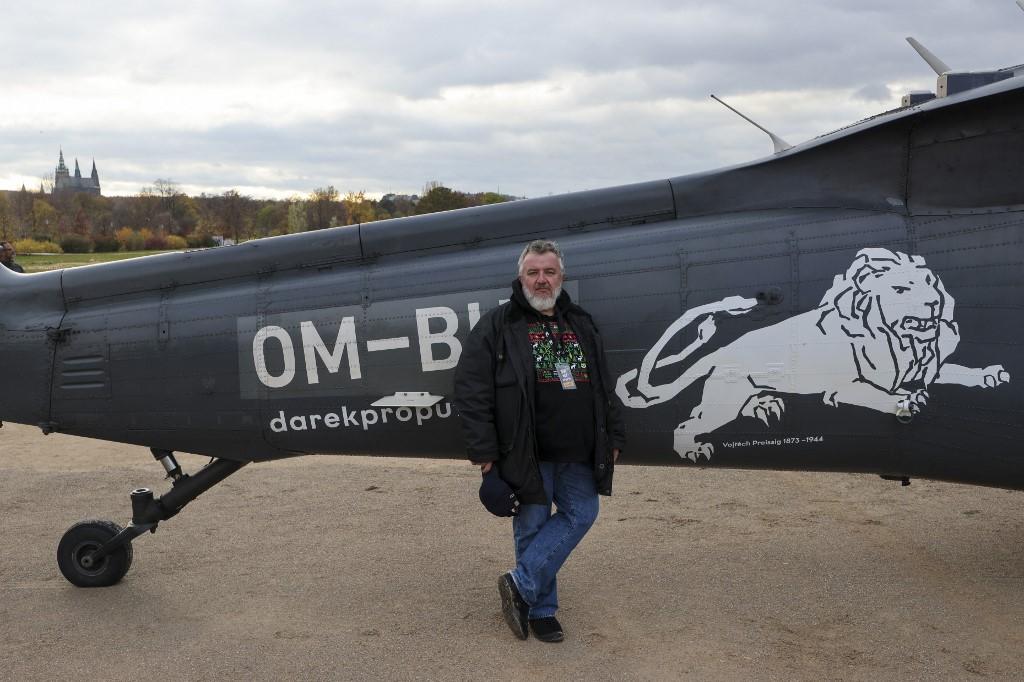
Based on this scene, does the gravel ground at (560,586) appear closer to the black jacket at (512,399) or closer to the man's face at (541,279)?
the black jacket at (512,399)

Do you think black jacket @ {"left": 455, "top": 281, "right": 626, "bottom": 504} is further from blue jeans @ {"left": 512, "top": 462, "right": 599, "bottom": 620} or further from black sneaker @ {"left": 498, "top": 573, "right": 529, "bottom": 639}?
black sneaker @ {"left": 498, "top": 573, "right": 529, "bottom": 639}

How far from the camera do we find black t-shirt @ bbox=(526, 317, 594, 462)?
4.40 metres

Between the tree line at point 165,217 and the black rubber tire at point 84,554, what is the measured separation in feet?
172

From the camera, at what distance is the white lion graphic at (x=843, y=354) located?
451 cm

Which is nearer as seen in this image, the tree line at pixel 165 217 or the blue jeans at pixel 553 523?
the blue jeans at pixel 553 523

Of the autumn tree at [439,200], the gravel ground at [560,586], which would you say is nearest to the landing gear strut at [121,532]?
the gravel ground at [560,586]

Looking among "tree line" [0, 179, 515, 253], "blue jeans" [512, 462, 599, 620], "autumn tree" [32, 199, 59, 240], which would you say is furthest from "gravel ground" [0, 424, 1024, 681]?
"autumn tree" [32, 199, 59, 240]

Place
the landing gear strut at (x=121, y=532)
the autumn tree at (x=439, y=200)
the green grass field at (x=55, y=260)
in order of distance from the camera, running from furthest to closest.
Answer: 1. the autumn tree at (x=439, y=200)
2. the green grass field at (x=55, y=260)
3. the landing gear strut at (x=121, y=532)

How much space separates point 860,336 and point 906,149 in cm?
104

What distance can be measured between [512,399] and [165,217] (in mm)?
79037

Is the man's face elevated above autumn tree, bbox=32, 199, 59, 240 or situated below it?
below

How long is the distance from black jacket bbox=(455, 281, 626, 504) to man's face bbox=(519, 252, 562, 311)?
0.06 meters

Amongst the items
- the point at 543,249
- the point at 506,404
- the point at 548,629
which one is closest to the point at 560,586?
the point at 548,629

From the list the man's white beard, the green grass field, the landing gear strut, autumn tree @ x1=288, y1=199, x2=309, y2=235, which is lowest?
the landing gear strut
